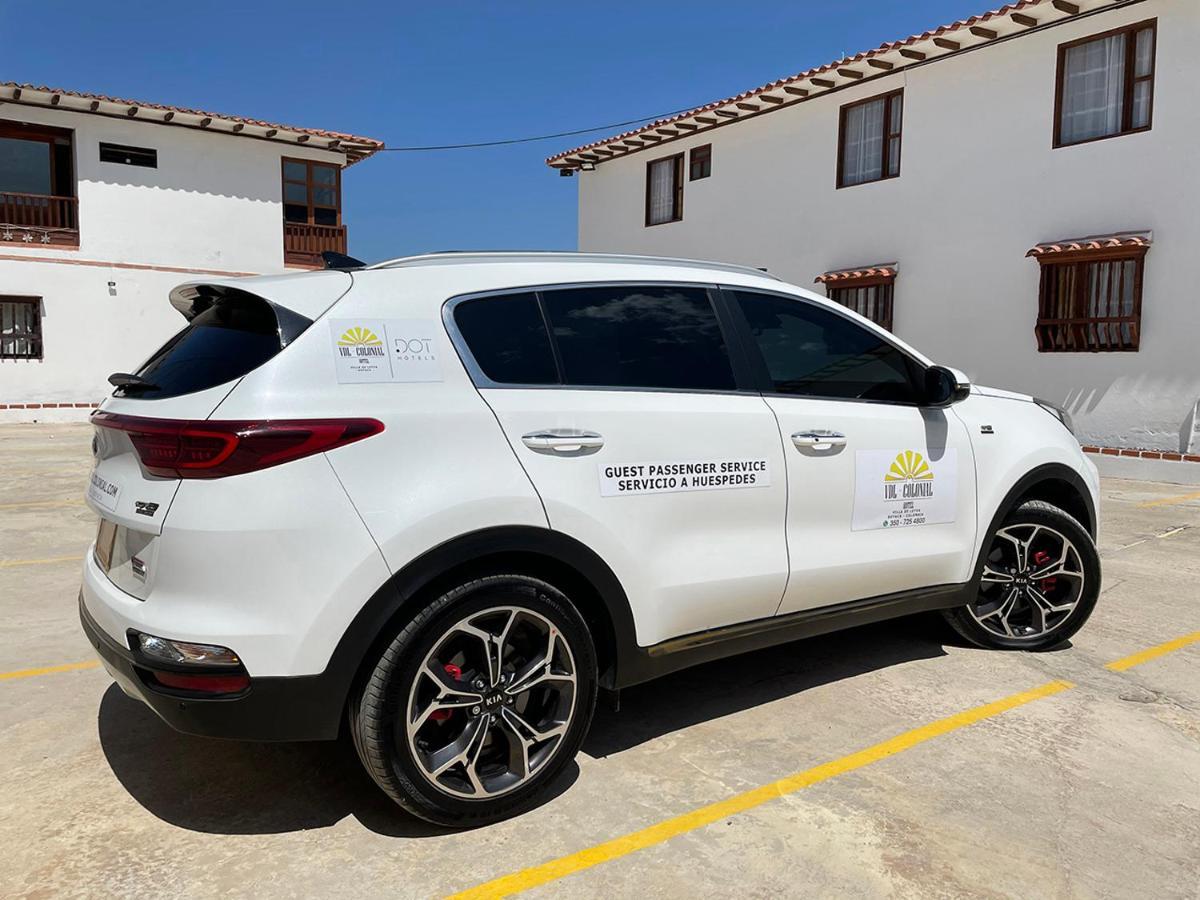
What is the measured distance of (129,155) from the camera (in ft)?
63.8

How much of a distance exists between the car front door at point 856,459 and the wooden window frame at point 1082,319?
9.50 metres

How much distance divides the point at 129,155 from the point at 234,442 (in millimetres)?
20433

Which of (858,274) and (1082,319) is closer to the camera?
(1082,319)

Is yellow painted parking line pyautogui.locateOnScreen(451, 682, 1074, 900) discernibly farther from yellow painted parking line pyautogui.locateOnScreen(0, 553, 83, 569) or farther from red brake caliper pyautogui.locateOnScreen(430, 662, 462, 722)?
yellow painted parking line pyautogui.locateOnScreen(0, 553, 83, 569)

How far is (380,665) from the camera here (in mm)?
2506

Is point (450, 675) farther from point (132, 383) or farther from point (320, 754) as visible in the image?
point (132, 383)

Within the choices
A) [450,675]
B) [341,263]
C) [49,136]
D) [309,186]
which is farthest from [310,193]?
[450,675]

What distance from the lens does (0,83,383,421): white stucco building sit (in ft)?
60.3

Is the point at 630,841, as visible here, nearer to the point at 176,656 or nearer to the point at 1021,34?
the point at 176,656

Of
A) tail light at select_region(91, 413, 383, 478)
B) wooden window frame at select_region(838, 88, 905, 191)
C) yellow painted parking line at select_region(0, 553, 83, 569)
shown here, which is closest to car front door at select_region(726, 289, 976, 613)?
tail light at select_region(91, 413, 383, 478)

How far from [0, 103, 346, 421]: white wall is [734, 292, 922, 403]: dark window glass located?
18.6 meters

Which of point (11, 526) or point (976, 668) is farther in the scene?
point (11, 526)

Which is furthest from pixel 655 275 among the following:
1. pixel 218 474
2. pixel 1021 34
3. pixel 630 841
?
pixel 1021 34

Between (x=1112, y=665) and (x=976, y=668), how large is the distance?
0.68m
